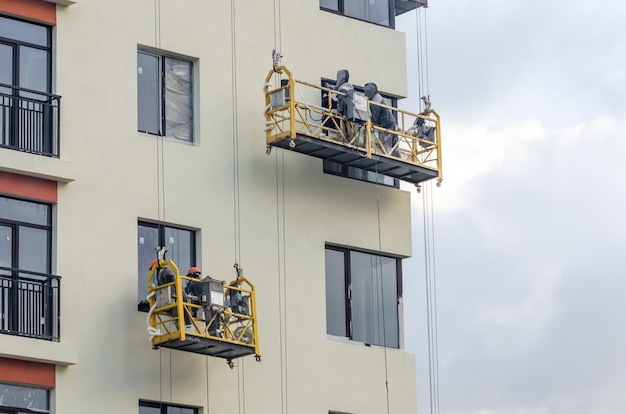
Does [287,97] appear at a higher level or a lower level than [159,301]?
higher

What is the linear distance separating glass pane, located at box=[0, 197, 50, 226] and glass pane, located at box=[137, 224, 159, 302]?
2593mm

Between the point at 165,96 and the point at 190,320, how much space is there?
623 cm

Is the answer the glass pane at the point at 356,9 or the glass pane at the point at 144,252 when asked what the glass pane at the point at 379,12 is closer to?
the glass pane at the point at 356,9

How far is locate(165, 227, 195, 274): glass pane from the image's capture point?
134 feet

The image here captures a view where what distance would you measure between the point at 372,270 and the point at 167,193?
692cm

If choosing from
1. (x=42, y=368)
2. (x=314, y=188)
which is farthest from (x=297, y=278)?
(x=42, y=368)

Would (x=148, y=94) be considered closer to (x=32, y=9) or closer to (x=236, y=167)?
(x=236, y=167)

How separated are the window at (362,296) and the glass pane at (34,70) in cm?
912

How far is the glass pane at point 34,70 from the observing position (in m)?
39.0

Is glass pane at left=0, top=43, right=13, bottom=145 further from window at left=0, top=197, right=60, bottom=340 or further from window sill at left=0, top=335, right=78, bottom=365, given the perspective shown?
window sill at left=0, top=335, right=78, bottom=365

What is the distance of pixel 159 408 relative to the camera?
3950cm

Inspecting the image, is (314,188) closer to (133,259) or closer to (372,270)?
(372,270)

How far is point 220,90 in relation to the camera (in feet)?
139

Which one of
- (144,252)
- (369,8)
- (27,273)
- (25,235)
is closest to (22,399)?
(27,273)
